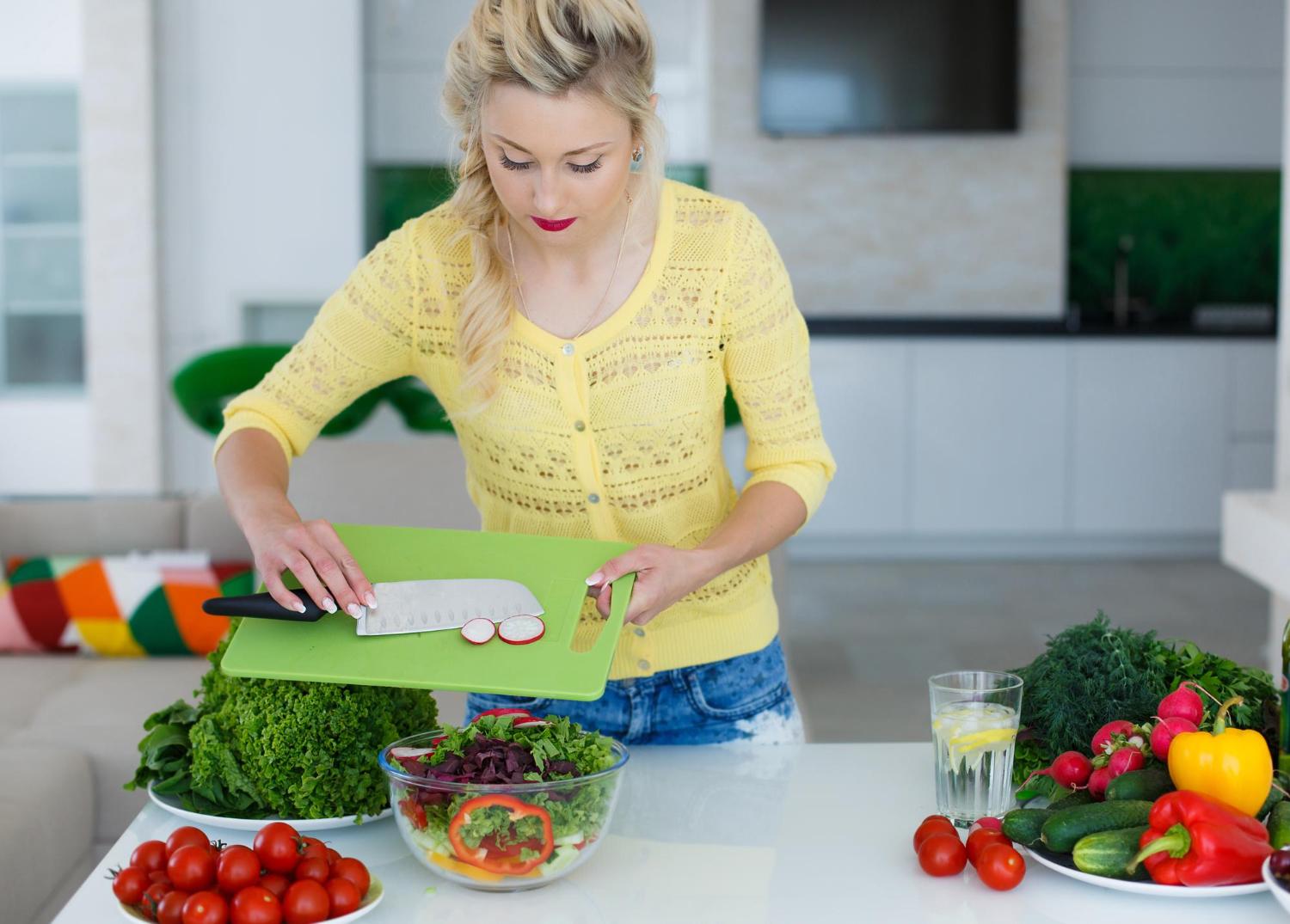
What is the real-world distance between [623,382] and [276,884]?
0.66m

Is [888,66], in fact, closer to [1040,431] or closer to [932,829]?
[1040,431]

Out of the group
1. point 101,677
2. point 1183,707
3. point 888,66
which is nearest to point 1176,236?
point 888,66

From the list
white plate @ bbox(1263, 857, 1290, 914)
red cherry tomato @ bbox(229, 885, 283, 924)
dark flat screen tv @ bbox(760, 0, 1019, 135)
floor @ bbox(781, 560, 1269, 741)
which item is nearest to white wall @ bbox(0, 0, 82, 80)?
dark flat screen tv @ bbox(760, 0, 1019, 135)

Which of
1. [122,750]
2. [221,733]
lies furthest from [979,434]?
[221,733]

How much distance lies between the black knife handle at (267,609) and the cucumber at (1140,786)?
673mm

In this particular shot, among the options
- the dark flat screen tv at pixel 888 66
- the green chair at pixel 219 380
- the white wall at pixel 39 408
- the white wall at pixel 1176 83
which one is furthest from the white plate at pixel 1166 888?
the white wall at pixel 39 408

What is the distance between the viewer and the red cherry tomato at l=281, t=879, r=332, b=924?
105 cm

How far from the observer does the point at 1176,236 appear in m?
6.51

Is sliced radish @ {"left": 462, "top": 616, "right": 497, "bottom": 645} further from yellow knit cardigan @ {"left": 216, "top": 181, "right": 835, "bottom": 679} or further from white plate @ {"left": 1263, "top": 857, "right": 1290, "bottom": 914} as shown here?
white plate @ {"left": 1263, "top": 857, "right": 1290, "bottom": 914}

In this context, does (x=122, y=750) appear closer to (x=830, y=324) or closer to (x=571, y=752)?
(x=571, y=752)

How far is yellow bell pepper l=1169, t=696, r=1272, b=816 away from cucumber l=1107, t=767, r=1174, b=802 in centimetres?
2

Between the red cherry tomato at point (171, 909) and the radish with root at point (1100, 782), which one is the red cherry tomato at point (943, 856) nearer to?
the radish with root at point (1100, 782)

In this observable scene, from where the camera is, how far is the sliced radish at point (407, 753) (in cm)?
122

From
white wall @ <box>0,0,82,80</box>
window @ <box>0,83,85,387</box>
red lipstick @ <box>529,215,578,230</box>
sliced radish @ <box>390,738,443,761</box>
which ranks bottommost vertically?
sliced radish @ <box>390,738,443,761</box>
